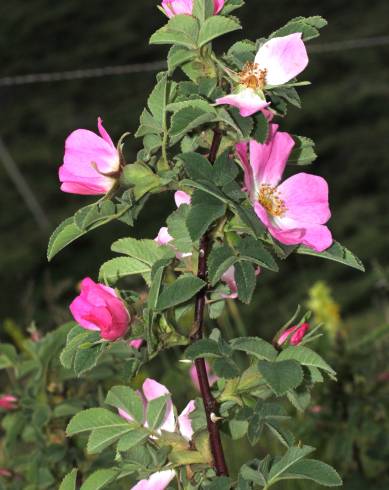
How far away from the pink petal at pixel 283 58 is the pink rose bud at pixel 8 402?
77cm

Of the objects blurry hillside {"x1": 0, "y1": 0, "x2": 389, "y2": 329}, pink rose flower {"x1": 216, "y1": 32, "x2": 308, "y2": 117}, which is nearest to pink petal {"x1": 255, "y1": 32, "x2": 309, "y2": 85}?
pink rose flower {"x1": 216, "y1": 32, "x2": 308, "y2": 117}

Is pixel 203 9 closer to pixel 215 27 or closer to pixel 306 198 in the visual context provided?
pixel 215 27

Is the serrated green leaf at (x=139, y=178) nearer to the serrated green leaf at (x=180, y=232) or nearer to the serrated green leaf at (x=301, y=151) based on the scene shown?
the serrated green leaf at (x=180, y=232)

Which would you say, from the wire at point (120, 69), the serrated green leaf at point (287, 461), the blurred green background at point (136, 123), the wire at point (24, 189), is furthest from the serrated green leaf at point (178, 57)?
the wire at point (24, 189)

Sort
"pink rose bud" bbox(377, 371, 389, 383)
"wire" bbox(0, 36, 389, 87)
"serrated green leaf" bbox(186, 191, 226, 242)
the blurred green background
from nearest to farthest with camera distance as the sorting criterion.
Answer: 1. "serrated green leaf" bbox(186, 191, 226, 242)
2. "pink rose bud" bbox(377, 371, 389, 383)
3. "wire" bbox(0, 36, 389, 87)
4. the blurred green background

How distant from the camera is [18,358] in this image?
55.9 inches

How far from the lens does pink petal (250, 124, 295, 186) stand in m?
0.86

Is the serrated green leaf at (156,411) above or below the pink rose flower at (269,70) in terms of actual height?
below

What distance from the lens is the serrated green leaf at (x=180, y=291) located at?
838 mm

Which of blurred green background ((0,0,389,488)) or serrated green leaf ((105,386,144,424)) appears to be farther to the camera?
blurred green background ((0,0,389,488))

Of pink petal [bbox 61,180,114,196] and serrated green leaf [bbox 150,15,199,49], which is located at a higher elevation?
serrated green leaf [bbox 150,15,199,49]

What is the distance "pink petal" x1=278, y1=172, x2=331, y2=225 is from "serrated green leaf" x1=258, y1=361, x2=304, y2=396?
129 mm

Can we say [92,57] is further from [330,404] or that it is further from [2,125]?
[330,404]

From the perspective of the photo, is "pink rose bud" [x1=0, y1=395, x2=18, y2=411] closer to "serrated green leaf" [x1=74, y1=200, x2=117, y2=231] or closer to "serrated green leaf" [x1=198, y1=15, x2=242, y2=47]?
"serrated green leaf" [x1=74, y1=200, x2=117, y2=231]
